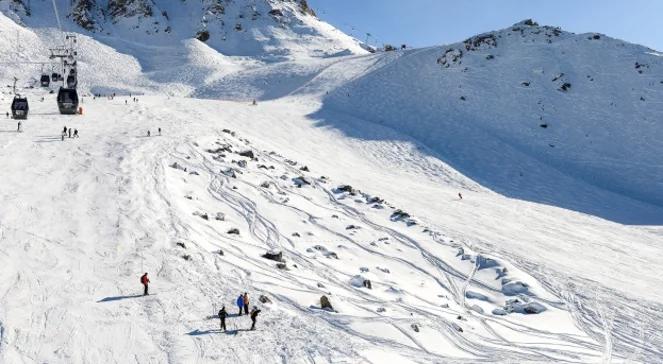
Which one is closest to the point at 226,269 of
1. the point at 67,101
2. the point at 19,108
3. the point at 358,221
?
the point at 358,221

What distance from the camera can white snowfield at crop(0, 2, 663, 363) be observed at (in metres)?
15.7

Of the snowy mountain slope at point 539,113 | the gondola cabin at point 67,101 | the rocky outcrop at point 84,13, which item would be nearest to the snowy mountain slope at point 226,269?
the gondola cabin at point 67,101

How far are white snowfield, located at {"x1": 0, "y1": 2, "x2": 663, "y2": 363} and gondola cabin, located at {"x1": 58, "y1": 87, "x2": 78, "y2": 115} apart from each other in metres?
1.20

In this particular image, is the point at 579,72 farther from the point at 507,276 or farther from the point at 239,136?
the point at 507,276

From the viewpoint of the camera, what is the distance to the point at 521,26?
253ft

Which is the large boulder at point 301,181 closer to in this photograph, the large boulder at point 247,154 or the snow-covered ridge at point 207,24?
the large boulder at point 247,154

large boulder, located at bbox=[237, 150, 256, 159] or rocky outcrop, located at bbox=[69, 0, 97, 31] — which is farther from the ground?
rocky outcrop, located at bbox=[69, 0, 97, 31]

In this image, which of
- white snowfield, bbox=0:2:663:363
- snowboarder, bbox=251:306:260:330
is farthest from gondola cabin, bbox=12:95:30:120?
snowboarder, bbox=251:306:260:330

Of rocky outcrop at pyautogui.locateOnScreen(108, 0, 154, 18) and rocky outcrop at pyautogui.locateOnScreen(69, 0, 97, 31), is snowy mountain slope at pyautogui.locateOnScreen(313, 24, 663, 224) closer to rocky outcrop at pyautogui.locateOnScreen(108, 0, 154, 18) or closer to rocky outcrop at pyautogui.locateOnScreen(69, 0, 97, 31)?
rocky outcrop at pyautogui.locateOnScreen(108, 0, 154, 18)

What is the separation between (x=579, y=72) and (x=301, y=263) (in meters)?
57.6

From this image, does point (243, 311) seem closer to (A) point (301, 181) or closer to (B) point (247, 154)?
(A) point (301, 181)

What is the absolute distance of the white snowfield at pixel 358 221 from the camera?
15.7 m

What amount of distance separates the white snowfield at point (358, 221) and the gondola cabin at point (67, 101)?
47.2 inches

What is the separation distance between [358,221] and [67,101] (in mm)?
29833
